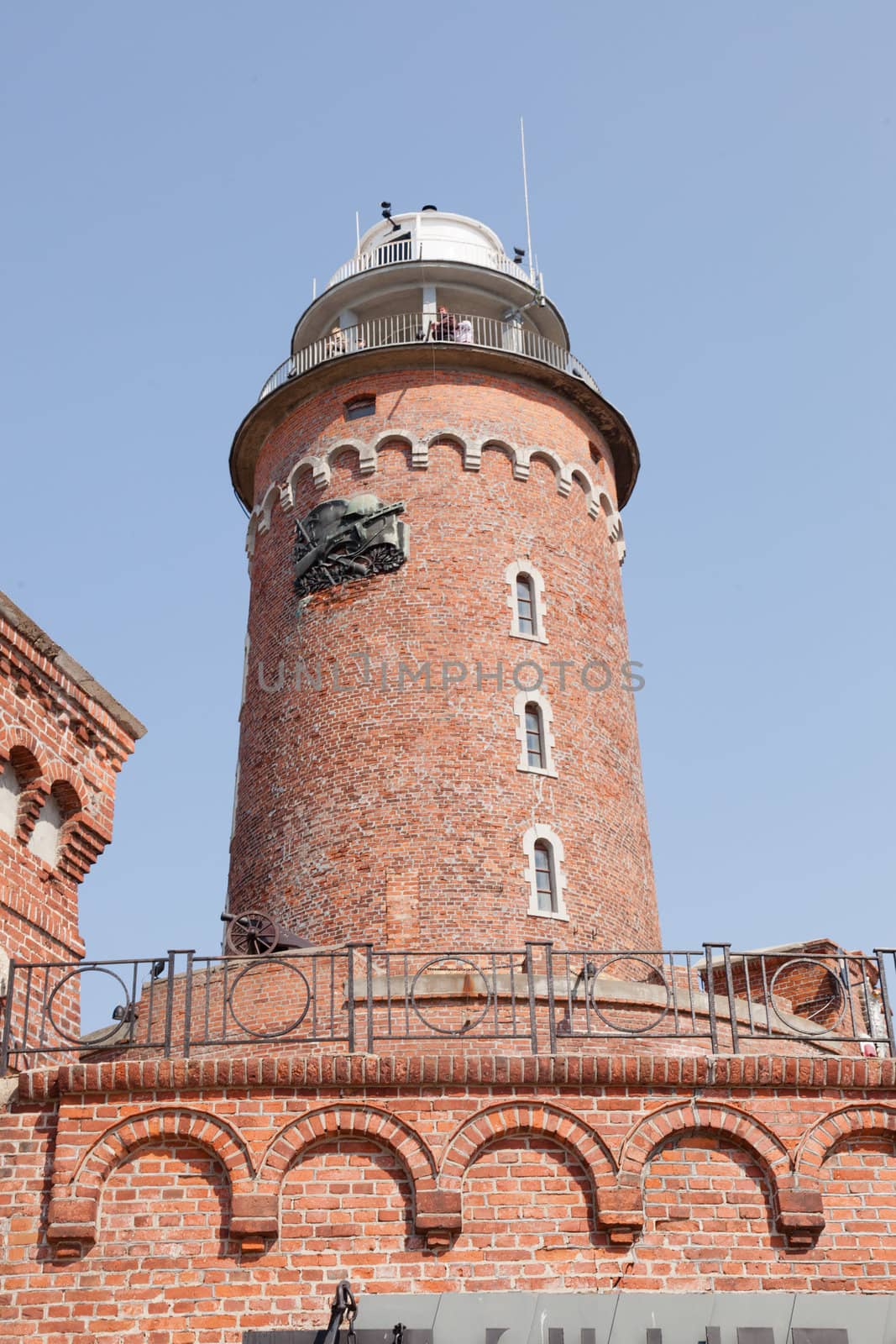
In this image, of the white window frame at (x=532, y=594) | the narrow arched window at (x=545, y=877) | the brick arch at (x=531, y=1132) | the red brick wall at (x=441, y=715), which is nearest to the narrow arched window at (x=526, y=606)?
the white window frame at (x=532, y=594)

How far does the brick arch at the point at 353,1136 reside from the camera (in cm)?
1241

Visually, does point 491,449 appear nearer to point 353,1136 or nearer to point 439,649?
point 439,649

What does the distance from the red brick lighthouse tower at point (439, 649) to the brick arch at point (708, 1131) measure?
9.64 meters

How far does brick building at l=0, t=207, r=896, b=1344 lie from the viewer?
12188 millimetres

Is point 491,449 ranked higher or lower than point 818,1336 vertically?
higher

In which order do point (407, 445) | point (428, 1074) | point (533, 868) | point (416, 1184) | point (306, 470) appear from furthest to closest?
point (306, 470) → point (407, 445) → point (533, 868) → point (428, 1074) → point (416, 1184)

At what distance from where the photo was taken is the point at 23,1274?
12023mm

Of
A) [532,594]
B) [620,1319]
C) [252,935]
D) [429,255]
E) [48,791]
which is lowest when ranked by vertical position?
[620,1319]

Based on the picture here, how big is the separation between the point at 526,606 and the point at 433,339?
580 centimetres

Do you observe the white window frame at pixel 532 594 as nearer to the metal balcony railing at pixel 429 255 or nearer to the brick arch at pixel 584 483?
the brick arch at pixel 584 483

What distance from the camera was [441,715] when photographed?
79.9 ft

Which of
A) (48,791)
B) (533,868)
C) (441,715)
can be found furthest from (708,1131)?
(441,715)

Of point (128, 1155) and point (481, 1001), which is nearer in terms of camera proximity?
point (128, 1155)

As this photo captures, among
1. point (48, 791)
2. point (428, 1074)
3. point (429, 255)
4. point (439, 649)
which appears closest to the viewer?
point (428, 1074)
